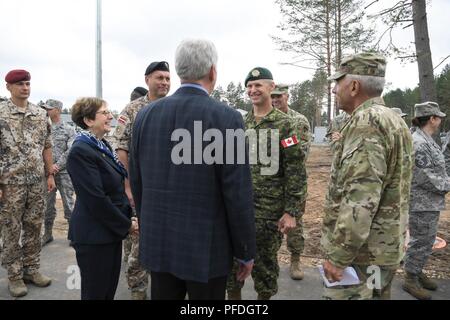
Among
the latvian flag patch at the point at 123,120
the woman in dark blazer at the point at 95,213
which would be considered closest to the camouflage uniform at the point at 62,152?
the latvian flag patch at the point at 123,120

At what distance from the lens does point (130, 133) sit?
3.18 metres

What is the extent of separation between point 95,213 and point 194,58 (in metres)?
1.28

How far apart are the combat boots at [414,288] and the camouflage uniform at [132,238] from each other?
9.14 ft

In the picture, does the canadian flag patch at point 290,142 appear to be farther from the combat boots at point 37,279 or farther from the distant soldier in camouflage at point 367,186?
the combat boots at point 37,279

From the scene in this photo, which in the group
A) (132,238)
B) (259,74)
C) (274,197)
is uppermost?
(259,74)

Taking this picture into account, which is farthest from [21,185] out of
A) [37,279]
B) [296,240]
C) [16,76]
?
[296,240]

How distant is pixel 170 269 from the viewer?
5.87 feet

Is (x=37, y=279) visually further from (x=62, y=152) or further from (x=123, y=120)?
(x=62, y=152)

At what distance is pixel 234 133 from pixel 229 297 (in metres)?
1.96

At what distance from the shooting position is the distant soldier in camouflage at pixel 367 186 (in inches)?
69.8
